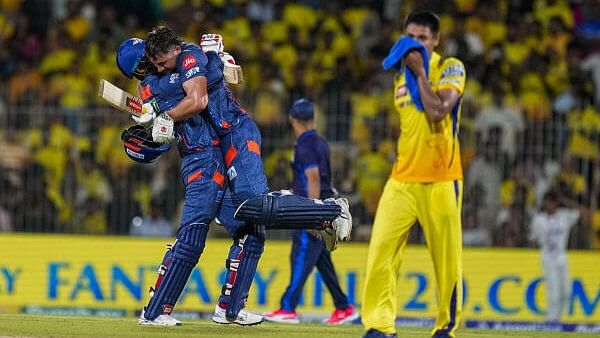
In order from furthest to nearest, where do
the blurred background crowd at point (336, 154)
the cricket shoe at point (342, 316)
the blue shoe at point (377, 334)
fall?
the blurred background crowd at point (336, 154), the cricket shoe at point (342, 316), the blue shoe at point (377, 334)

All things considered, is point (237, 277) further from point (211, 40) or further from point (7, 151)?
point (7, 151)

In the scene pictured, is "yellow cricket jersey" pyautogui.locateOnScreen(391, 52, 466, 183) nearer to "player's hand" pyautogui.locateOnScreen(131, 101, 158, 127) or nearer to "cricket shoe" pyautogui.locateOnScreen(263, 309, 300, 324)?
"player's hand" pyautogui.locateOnScreen(131, 101, 158, 127)

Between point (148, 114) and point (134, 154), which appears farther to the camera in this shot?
point (134, 154)

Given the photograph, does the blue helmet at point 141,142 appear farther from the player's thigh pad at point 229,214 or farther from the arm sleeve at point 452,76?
the arm sleeve at point 452,76

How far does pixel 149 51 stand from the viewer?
11.5 m

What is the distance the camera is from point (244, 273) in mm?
11820

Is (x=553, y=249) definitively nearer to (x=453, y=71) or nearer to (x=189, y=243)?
(x=189, y=243)

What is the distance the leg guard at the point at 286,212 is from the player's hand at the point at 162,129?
0.84 metres

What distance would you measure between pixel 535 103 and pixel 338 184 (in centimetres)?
323

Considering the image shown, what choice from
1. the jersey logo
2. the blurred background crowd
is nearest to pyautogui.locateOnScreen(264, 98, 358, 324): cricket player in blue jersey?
the blurred background crowd

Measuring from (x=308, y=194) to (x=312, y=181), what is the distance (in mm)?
147

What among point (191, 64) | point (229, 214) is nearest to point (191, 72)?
point (191, 64)

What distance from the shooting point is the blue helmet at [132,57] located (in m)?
11.8

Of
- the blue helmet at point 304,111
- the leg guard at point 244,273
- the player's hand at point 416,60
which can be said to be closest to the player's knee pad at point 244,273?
the leg guard at point 244,273
